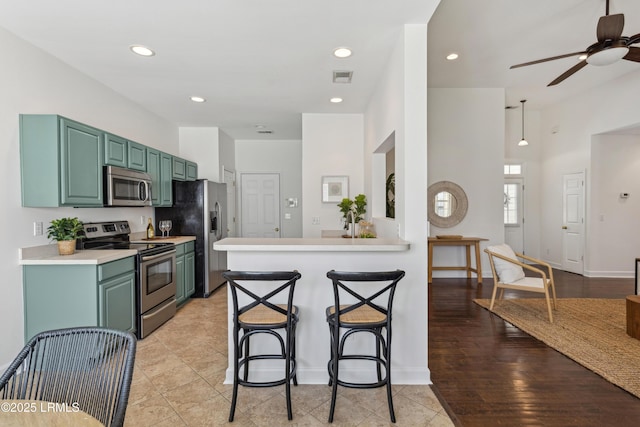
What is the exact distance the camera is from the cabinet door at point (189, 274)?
4470mm

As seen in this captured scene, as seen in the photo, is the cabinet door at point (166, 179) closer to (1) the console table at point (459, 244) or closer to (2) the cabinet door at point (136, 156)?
(2) the cabinet door at point (136, 156)

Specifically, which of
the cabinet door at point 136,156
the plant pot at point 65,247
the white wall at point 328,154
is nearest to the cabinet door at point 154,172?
the cabinet door at point 136,156

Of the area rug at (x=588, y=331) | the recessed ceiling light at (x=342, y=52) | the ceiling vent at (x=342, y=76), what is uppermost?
the ceiling vent at (x=342, y=76)

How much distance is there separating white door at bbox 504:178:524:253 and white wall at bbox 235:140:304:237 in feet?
14.9

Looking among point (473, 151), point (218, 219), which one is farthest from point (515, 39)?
point (218, 219)

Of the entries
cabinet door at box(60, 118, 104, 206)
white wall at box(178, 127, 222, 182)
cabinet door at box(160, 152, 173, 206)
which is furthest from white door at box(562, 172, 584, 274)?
cabinet door at box(60, 118, 104, 206)

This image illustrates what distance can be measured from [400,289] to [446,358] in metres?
0.89

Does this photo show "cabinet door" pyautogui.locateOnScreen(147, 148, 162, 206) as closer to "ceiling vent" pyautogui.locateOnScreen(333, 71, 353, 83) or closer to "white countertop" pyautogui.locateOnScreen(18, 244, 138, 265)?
"white countertop" pyautogui.locateOnScreen(18, 244, 138, 265)

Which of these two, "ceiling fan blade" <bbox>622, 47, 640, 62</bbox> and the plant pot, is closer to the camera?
the plant pot

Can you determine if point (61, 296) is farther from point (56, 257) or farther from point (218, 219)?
point (218, 219)

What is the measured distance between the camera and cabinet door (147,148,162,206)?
13.5 ft

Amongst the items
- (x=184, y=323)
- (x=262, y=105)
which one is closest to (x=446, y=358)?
(x=184, y=323)

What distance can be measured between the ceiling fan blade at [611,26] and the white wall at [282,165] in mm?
5007

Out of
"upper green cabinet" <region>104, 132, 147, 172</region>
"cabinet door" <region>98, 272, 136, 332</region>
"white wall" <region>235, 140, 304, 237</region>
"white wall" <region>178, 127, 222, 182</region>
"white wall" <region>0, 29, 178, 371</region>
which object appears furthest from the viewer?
"white wall" <region>235, 140, 304, 237</region>
